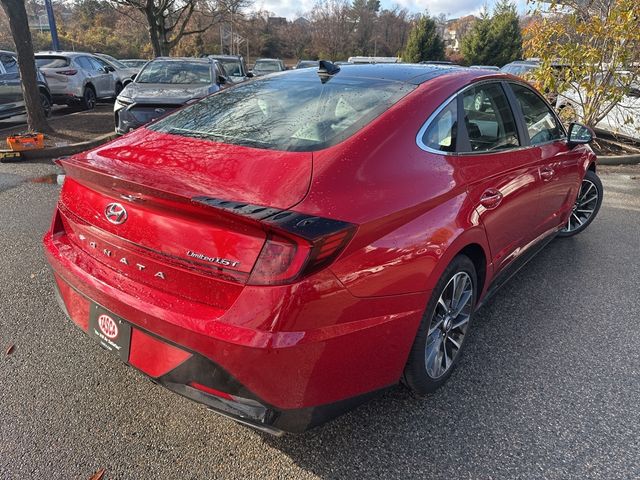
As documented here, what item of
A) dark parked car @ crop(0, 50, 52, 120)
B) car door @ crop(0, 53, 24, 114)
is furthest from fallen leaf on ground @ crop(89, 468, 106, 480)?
car door @ crop(0, 53, 24, 114)

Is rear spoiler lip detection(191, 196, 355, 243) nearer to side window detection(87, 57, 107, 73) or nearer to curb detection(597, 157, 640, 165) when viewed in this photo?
curb detection(597, 157, 640, 165)

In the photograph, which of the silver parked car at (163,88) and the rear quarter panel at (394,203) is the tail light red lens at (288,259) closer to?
the rear quarter panel at (394,203)

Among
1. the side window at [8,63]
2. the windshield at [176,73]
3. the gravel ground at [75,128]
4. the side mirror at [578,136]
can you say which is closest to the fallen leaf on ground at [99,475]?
the side mirror at [578,136]

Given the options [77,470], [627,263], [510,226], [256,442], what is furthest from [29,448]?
[627,263]

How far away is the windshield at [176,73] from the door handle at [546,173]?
22.6 feet

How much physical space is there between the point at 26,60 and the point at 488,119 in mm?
8819

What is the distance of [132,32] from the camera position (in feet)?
131

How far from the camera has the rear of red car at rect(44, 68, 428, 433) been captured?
1626 mm

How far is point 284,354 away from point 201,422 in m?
0.88

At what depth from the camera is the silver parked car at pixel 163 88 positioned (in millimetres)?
7723

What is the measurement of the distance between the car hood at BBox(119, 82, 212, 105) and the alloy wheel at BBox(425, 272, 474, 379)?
648cm

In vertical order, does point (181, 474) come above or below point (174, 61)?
below

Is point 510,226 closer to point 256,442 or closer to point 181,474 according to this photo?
point 256,442

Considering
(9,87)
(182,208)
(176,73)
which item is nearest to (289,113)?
(182,208)
